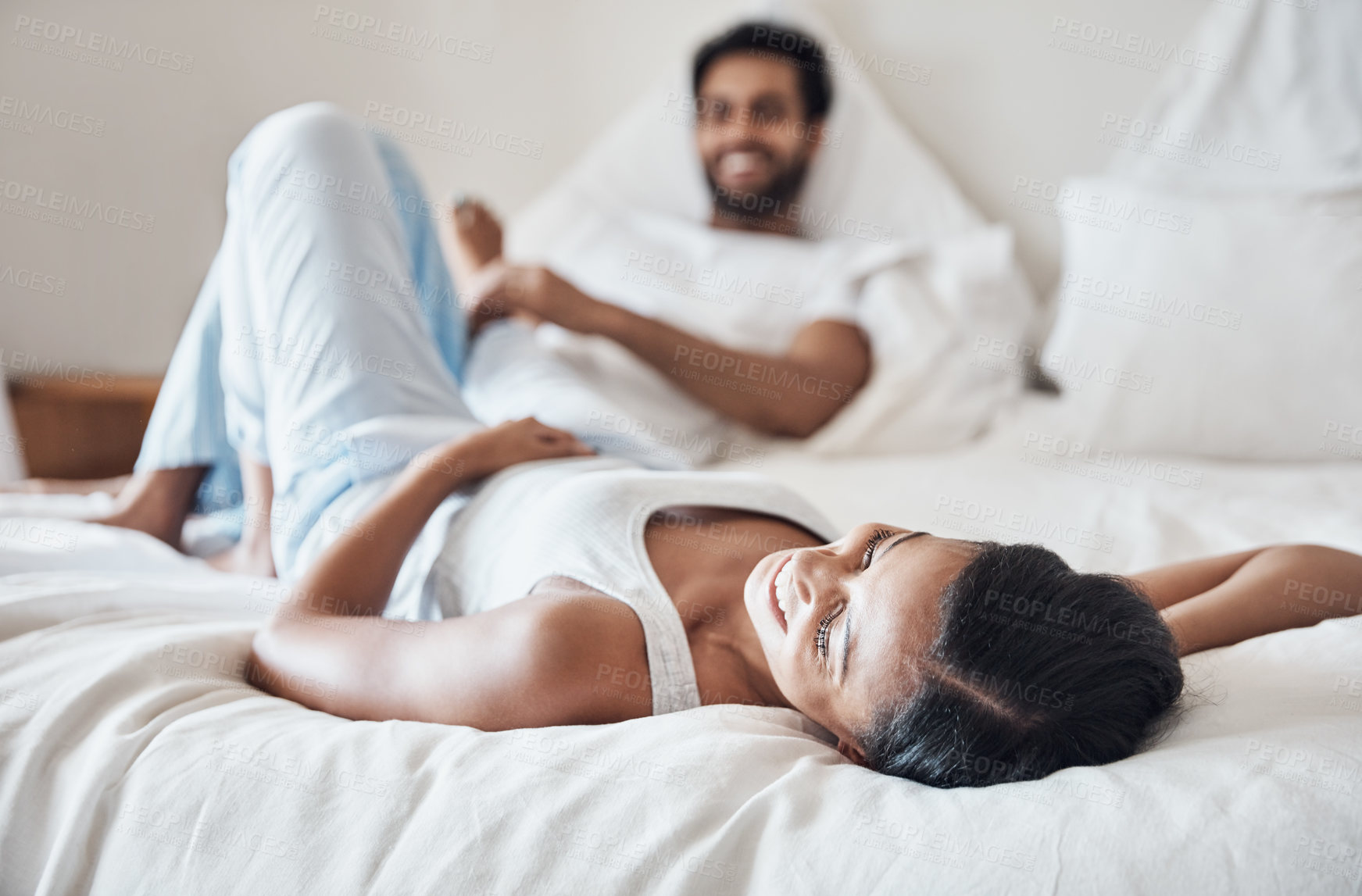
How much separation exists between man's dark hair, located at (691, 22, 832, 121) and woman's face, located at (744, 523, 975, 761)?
1.35 m

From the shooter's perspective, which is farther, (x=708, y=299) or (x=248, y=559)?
(x=708, y=299)

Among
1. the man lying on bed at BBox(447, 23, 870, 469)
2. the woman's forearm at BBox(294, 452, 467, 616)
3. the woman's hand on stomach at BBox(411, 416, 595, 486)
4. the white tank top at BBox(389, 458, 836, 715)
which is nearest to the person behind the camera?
the white tank top at BBox(389, 458, 836, 715)

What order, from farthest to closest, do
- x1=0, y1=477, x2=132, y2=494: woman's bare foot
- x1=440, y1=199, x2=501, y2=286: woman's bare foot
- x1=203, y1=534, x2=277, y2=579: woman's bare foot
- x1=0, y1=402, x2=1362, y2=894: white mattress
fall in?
x1=440, y1=199, x2=501, y2=286: woman's bare foot
x1=0, y1=477, x2=132, y2=494: woman's bare foot
x1=203, y1=534, x2=277, y2=579: woman's bare foot
x1=0, y1=402, x2=1362, y2=894: white mattress

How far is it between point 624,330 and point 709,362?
0.14m

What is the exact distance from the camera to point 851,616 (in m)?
0.72

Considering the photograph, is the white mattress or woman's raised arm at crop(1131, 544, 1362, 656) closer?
the white mattress

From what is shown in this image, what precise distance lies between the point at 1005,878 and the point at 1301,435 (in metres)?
1.11

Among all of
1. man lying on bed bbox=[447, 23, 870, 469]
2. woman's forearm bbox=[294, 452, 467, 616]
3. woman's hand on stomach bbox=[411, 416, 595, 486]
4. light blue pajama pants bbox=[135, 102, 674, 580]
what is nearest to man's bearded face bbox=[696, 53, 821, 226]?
man lying on bed bbox=[447, 23, 870, 469]

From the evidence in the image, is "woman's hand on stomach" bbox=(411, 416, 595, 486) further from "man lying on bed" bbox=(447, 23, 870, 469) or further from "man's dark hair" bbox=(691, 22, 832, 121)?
"man's dark hair" bbox=(691, 22, 832, 121)

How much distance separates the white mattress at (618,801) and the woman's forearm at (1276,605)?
0.11 feet

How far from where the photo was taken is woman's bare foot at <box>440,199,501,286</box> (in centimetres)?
174

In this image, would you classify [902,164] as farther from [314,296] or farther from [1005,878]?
[1005,878]

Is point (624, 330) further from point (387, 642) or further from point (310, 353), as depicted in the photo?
point (387, 642)

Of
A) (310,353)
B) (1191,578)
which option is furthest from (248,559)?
(1191,578)
